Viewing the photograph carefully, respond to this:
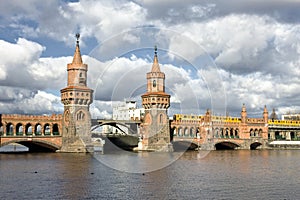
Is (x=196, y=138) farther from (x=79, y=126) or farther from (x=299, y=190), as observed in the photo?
(x=299, y=190)

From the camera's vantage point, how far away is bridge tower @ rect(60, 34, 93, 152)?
86250 millimetres

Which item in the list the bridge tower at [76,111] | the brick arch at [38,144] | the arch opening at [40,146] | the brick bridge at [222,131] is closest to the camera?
the brick arch at [38,144]

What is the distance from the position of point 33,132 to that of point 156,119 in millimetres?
28003

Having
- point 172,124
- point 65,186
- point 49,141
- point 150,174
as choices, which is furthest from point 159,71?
point 65,186

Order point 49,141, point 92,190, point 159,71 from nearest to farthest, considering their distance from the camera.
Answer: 1. point 92,190
2. point 49,141
3. point 159,71

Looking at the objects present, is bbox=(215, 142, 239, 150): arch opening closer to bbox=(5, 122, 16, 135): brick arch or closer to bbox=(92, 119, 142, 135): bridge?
bbox=(92, 119, 142, 135): bridge

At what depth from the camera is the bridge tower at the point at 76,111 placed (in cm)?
8625

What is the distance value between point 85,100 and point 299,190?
5752cm

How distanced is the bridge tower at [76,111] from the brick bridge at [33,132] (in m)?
2.72

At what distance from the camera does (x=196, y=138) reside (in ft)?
346

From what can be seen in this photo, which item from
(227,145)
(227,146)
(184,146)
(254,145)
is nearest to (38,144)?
(184,146)

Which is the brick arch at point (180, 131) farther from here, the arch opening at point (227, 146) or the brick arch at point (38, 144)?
the brick arch at point (38, 144)

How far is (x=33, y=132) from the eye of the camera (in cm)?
8581

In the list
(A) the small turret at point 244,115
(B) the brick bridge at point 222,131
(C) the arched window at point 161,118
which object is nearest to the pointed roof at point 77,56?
(C) the arched window at point 161,118
